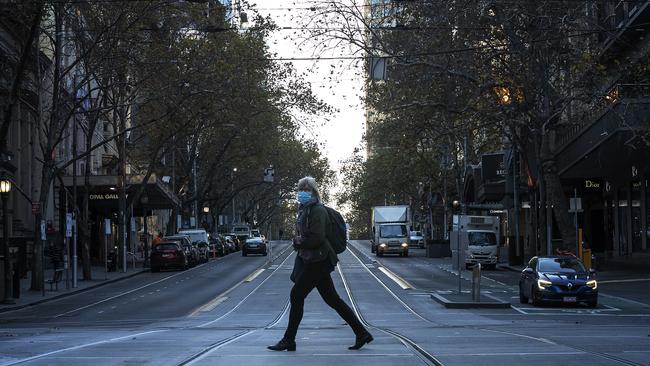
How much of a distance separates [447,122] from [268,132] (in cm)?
2178

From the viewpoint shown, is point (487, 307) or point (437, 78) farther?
point (437, 78)

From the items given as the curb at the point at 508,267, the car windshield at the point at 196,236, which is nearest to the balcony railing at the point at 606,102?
the curb at the point at 508,267

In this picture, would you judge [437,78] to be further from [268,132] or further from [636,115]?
[268,132]

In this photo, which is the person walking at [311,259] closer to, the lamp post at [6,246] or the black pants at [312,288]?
the black pants at [312,288]

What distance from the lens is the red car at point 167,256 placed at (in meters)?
48.2

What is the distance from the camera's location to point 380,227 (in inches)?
2562

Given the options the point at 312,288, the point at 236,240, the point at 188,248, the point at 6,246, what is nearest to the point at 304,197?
the point at 312,288

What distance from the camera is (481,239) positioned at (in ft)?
155

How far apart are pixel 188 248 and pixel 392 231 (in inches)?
739

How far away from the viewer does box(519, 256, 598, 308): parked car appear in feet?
78.6

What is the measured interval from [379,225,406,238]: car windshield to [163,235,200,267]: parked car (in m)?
15.7

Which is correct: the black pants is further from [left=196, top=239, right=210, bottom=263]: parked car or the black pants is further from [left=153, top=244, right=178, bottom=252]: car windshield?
[left=196, top=239, right=210, bottom=263]: parked car

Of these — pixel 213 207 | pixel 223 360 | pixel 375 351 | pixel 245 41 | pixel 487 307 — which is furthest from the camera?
pixel 213 207

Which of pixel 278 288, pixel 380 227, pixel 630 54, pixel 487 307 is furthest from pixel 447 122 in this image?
pixel 380 227
